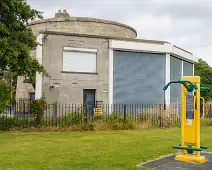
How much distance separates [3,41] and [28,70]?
202 cm

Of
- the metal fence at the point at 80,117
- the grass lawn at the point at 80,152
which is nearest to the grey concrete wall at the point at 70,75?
the metal fence at the point at 80,117

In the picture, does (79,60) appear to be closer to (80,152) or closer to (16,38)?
(16,38)

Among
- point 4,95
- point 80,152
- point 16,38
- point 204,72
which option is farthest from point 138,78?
point 204,72

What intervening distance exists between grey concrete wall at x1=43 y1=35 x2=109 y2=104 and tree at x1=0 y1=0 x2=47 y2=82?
539 cm

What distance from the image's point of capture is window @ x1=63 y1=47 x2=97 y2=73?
22.2 metres

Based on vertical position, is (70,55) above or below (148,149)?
above

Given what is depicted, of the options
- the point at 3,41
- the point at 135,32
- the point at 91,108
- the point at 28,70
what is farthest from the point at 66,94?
the point at 135,32

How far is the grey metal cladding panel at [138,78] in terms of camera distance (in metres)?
23.6

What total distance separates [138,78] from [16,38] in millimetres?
11423

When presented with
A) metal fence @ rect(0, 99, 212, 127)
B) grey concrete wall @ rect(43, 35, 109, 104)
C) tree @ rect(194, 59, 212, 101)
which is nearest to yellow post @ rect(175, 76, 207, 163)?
metal fence @ rect(0, 99, 212, 127)

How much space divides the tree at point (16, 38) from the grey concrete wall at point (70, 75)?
17.7 feet

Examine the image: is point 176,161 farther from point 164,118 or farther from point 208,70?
point 208,70

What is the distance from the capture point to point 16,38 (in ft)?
49.3

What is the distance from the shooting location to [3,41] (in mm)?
13859
